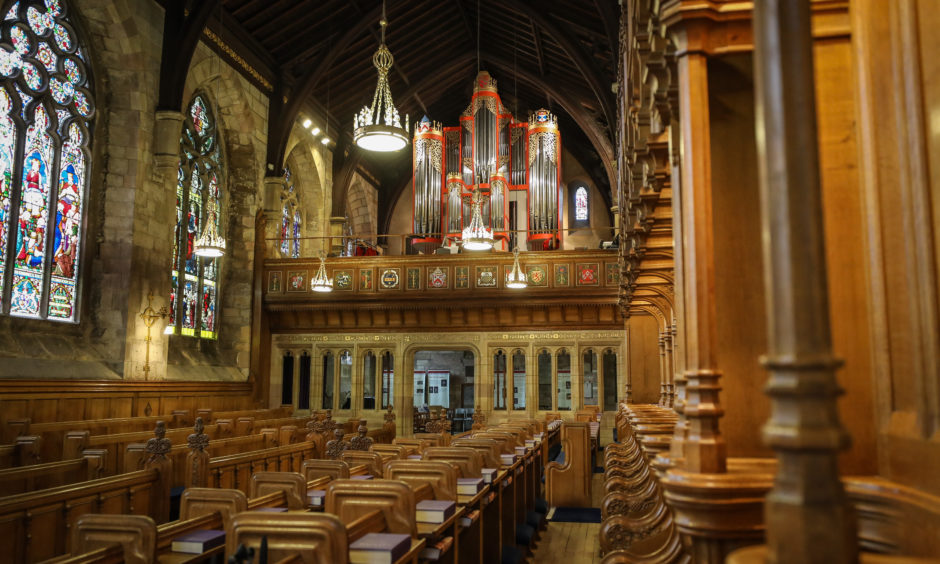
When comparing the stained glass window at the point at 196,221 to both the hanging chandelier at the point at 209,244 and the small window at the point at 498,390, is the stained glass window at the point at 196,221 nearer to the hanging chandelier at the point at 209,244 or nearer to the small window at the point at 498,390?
the hanging chandelier at the point at 209,244

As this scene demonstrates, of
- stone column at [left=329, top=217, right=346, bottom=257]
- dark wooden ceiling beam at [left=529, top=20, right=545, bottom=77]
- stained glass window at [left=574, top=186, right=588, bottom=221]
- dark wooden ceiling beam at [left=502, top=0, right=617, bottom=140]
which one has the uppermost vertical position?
dark wooden ceiling beam at [left=529, top=20, right=545, bottom=77]

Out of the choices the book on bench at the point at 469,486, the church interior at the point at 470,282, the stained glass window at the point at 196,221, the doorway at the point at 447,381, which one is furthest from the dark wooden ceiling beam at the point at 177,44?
the doorway at the point at 447,381

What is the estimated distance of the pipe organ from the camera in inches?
769

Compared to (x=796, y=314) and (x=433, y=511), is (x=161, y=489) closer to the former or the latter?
(x=433, y=511)

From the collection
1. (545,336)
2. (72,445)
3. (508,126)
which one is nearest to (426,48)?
(508,126)

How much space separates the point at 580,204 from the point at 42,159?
15.8 meters

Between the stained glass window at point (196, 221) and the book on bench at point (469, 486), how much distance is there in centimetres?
1097

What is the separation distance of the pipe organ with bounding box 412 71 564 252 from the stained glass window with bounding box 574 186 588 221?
293 cm

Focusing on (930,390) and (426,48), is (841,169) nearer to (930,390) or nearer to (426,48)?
(930,390)

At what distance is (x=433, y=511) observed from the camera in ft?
13.3

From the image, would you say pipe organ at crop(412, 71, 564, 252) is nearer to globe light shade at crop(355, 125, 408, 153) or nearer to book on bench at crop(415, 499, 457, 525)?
globe light shade at crop(355, 125, 408, 153)

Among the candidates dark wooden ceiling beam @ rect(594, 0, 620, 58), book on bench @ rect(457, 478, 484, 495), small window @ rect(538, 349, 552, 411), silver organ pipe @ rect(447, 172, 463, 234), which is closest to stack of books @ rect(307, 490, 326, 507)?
book on bench @ rect(457, 478, 484, 495)

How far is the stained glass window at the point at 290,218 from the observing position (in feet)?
60.3

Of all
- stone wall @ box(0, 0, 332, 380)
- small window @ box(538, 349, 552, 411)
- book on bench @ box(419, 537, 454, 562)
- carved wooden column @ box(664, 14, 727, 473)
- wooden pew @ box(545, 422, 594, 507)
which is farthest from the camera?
small window @ box(538, 349, 552, 411)
